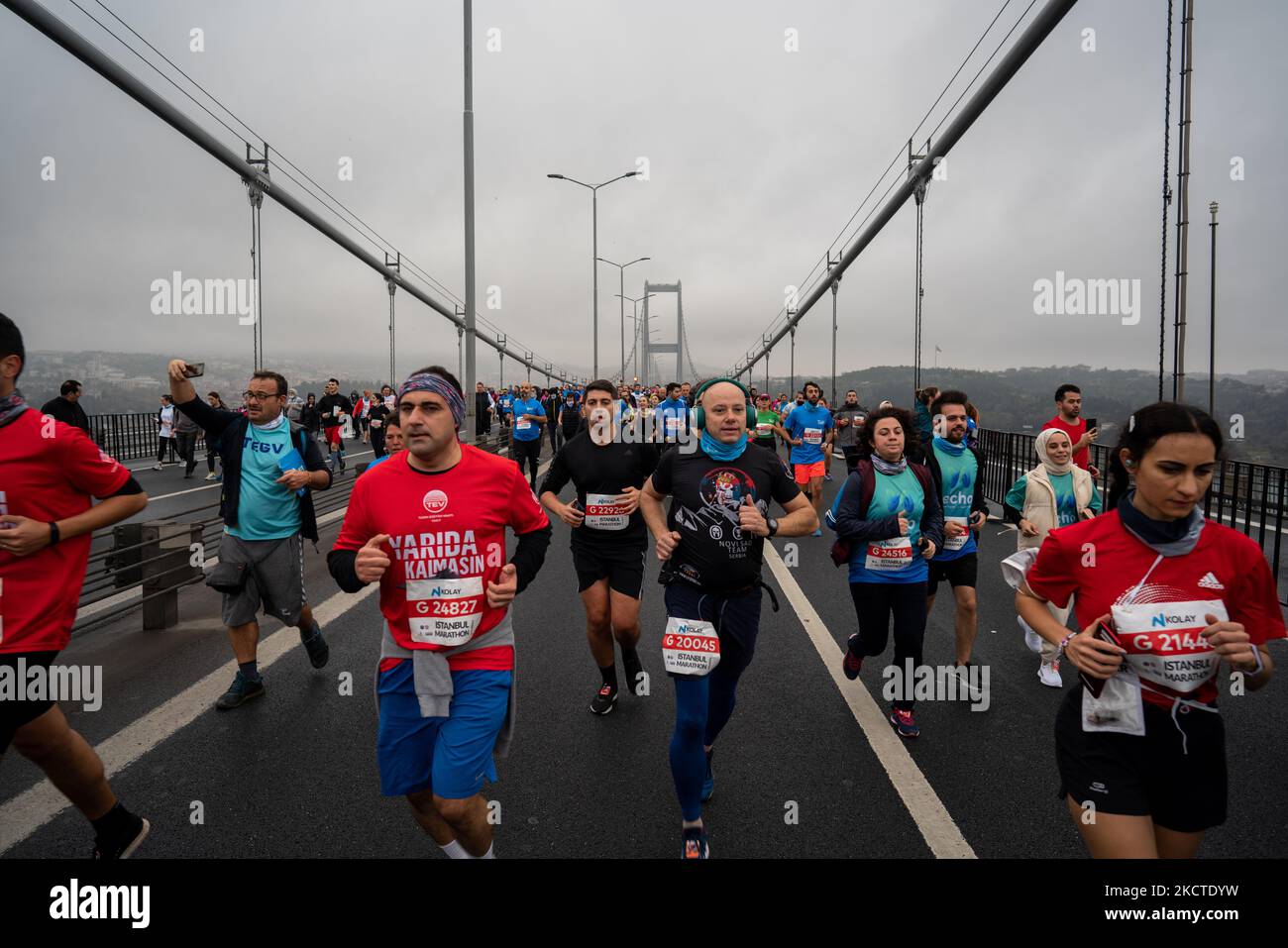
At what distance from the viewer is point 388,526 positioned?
2.61 m

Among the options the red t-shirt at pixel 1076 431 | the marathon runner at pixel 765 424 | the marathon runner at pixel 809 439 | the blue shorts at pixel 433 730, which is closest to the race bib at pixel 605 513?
the blue shorts at pixel 433 730

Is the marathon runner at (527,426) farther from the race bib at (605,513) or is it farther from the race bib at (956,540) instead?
the race bib at (956,540)

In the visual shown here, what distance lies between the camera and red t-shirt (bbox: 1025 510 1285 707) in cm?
204

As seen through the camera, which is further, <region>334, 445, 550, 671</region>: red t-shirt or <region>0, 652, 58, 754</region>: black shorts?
<region>334, 445, 550, 671</region>: red t-shirt

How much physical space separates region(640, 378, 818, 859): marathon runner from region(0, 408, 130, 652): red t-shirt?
7.26ft

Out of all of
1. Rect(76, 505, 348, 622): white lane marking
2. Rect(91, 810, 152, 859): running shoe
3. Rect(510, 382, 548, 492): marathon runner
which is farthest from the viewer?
Rect(510, 382, 548, 492): marathon runner

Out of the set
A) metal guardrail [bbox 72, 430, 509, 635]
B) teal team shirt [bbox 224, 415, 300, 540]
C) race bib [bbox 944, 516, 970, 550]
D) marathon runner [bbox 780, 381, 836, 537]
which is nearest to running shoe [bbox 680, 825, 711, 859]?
race bib [bbox 944, 516, 970, 550]

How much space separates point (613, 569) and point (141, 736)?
2.65 meters

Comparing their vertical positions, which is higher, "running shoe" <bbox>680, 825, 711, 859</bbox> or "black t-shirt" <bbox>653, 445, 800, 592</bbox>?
"black t-shirt" <bbox>653, 445, 800, 592</bbox>

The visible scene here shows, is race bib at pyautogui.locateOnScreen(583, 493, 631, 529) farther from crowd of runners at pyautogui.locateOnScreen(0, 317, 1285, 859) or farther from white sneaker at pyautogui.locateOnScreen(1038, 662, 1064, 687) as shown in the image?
white sneaker at pyautogui.locateOnScreen(1038, 662, 1064, 687)

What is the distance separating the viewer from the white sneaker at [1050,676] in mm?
4645
